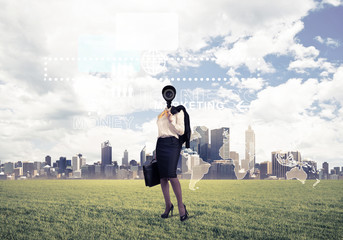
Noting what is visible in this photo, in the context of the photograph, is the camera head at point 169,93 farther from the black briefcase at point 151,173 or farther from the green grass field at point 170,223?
the green grass field at point 170,223

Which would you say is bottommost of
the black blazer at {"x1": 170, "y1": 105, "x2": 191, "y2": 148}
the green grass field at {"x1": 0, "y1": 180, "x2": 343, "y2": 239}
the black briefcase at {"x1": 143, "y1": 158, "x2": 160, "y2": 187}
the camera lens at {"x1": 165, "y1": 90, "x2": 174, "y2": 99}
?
the green grass field at {"x1": 0, "y1": 180, "x2": 343, "y2": 239}

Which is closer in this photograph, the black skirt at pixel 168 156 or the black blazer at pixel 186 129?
the black skirt at pixel 168 156

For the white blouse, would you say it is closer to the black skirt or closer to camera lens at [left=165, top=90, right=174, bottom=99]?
the black skirt

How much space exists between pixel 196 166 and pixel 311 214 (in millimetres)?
3292

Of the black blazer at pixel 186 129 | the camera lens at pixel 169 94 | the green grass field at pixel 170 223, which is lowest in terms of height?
the green grass field at pixel 170 223

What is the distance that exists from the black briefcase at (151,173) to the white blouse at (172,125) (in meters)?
0.67

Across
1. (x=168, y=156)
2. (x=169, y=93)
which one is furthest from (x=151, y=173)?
(x=169, y=93)

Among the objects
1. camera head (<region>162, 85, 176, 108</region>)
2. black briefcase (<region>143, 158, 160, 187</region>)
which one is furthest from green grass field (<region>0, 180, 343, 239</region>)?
camera head (<region>162, 85, 176, 108</region>)

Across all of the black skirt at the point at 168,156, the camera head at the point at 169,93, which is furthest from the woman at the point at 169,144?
the camera head at the point at 169,93

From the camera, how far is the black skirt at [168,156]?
22.4 feet

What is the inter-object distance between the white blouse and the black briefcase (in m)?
0.67

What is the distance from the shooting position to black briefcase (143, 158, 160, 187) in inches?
278

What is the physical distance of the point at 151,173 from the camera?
7.12 meters

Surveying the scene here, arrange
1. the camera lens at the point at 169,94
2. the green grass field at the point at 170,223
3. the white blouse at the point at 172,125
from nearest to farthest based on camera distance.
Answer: the green grass field at the point at 170,223, the white blouse at the point at 172,125, the camera lens at the point at 169,94
